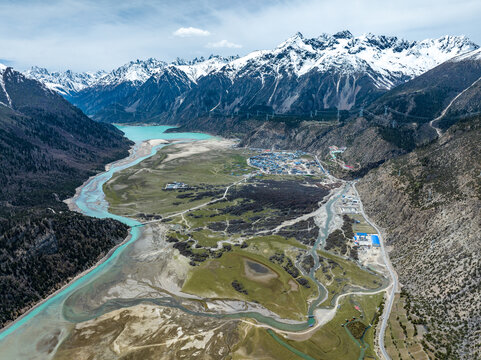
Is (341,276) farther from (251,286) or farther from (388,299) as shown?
(251,286)

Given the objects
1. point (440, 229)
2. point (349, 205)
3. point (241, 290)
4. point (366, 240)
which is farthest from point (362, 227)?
point (241, 290)

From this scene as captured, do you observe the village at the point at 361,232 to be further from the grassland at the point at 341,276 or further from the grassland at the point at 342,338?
the grassland at the point at 342,338

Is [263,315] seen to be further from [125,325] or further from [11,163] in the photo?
[11,163]

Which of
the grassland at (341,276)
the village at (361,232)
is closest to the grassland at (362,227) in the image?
the village at (361,232)

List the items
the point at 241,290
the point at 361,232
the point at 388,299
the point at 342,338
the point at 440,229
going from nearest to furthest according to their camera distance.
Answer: the point at 342,338 < the point at 388,299 < the point at 241,290 < the point at 440,229 < the point at 361,232

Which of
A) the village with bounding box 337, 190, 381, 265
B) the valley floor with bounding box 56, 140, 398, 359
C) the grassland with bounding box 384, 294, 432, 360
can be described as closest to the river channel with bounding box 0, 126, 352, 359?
the valley floor with bounding box 56, 140, 398, 359

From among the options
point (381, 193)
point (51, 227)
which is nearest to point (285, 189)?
point (381, 193)

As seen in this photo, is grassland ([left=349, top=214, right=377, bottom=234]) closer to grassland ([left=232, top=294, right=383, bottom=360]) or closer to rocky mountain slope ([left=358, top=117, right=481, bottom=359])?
rocky mountain slope ([left=358, top=117, right=481, bottom=359])
